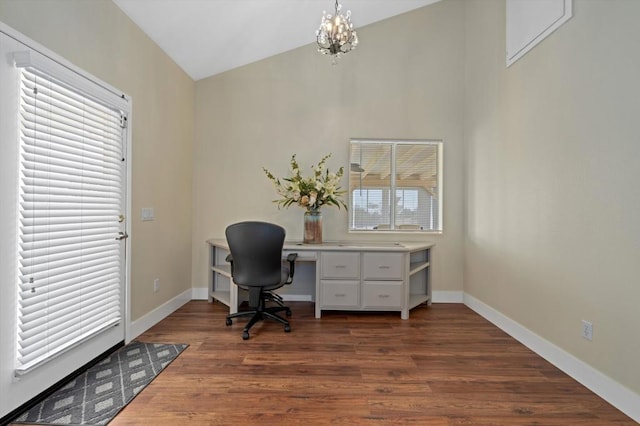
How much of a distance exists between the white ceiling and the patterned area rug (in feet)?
9.16

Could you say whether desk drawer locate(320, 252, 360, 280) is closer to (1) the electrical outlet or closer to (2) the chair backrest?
(2) the chair backrest

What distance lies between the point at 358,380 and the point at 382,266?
4.90 feet

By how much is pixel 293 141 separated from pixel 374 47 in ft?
5.12

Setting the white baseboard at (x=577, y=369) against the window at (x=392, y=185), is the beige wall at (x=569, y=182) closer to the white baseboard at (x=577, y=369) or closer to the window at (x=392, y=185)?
the white baseboard at (x=577, y=369)

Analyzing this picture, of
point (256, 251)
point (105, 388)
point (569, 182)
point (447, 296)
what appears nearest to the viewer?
point (105, 388)

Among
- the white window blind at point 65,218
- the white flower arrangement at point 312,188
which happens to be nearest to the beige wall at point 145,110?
the white window blind at point 65,218

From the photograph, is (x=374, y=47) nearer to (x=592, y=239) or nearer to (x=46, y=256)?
(x=592, y=239)

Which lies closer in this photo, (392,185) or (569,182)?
(569,182)

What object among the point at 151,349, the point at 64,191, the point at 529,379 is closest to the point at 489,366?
the point at 529,379

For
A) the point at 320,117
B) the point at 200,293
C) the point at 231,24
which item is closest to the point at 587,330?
the point at 320,117

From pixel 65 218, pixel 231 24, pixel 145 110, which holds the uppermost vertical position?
pixel 231 24

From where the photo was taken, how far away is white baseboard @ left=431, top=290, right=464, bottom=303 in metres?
4.12

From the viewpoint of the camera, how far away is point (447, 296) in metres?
4.13

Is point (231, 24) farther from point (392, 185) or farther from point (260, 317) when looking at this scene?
point (260, 317)
